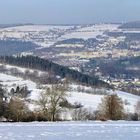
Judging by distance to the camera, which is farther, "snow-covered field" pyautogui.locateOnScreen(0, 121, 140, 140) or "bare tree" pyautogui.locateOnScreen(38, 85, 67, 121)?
"bare tree" pyautogui.locateOnScreen(38, 85, 67, 121)

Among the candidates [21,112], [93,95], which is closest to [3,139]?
[21,112]

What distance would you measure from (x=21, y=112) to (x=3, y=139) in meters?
27.2

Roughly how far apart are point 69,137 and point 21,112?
25651 mm

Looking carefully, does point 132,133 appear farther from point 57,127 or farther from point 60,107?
point 60,107

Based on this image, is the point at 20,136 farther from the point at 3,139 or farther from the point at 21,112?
the point at 21,112

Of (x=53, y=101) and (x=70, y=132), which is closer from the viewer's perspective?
(x=70, y=132)

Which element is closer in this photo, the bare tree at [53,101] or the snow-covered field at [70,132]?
the snow-covered field at [70,132]

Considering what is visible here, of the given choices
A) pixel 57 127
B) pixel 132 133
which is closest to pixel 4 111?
pixel 57 127

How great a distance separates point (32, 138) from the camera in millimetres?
28016

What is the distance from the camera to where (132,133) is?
32.1m

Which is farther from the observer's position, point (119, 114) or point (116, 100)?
point (116, 100)

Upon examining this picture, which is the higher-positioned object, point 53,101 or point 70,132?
point 70,132

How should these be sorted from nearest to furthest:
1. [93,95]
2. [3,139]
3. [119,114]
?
1. [3,139]
2. [119,114]
3. [93,95]

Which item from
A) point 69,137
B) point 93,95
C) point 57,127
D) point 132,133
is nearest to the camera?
point 69,137
